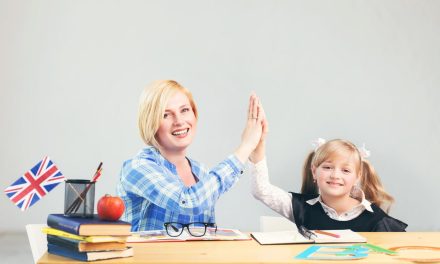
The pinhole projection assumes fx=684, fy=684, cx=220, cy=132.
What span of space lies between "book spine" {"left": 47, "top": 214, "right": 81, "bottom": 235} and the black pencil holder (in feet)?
0.14

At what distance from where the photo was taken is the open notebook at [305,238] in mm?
2104

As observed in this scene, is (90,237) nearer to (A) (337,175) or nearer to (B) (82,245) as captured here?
(B) (82,245)

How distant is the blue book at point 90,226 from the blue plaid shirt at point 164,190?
1.44 feet

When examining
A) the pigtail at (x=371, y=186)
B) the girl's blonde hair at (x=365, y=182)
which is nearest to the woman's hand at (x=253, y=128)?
the girl's blonde hair at (x=365, y=182)

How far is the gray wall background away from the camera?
167 inches

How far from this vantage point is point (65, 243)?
178 cm

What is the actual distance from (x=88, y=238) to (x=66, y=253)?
0.09m

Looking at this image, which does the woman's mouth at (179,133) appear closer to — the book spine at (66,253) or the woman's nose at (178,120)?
the woman's nose at (178,120)

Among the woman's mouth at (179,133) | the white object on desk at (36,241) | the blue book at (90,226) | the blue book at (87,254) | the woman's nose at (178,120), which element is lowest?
the white object on desk at (36,241)

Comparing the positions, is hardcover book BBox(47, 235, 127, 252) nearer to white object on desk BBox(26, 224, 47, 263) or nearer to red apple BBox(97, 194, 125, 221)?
red apple BBox(97, 194, 125, 221)

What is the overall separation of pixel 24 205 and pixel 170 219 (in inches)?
22.7

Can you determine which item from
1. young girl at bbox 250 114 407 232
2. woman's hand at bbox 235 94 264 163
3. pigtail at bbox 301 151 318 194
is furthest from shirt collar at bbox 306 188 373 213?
woman's hand at bbox 235 94 264 163

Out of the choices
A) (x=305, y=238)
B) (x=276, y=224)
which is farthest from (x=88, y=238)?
(x=276, y=224)

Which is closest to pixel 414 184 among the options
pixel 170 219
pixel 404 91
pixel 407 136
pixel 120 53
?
pixel 407 136
